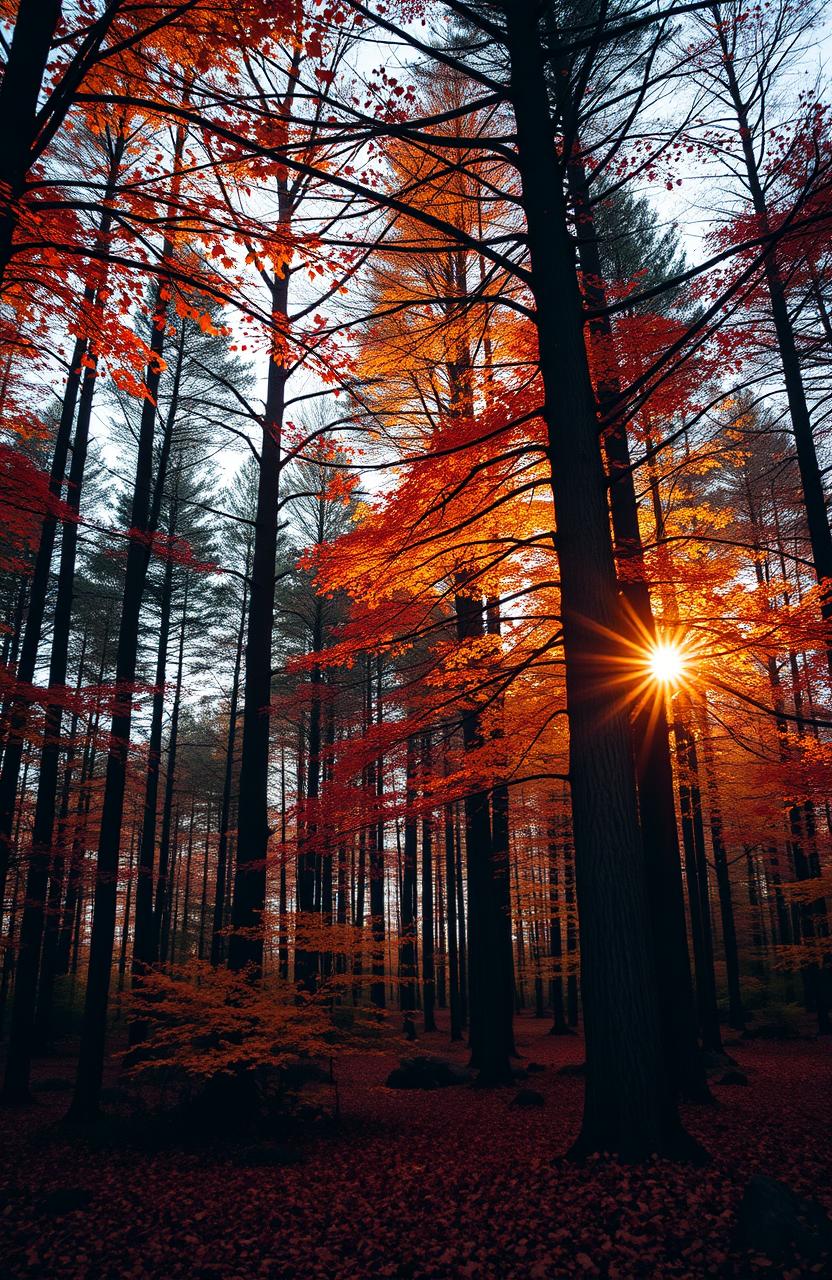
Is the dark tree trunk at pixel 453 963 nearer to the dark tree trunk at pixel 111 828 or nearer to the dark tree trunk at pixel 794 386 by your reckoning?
the dark tree trunk at pixel 111 828

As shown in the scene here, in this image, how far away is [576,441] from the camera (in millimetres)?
5000

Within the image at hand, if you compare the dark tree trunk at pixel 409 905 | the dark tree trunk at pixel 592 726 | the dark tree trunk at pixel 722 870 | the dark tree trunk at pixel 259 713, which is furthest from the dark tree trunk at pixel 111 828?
the dark tree trunk at pixel 722 870

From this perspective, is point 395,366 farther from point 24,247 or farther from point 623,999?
point 623,999

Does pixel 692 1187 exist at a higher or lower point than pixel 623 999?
lower

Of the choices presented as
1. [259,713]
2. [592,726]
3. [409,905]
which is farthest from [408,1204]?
[409,905]

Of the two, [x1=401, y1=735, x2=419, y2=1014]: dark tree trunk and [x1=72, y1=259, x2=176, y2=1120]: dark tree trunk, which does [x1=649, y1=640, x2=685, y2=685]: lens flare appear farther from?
[x1=401, y1=735, x2=419, y2=1014]: dark tree trunk

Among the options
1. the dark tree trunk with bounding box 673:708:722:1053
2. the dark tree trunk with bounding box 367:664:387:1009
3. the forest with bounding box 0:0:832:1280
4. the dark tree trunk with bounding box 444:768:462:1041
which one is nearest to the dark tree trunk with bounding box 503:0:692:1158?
the forest with bounding box 0:0:832:1280

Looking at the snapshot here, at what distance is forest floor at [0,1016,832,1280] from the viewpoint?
3404 mm

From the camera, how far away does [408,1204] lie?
4598 millimetres

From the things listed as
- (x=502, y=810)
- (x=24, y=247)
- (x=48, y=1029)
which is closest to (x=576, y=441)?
(x=24, y=247)

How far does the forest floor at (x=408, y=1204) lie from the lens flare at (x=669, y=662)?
4.42 meters

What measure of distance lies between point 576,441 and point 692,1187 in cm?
493

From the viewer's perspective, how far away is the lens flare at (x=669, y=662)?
758 cm

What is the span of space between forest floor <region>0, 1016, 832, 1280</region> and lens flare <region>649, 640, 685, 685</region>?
14.5 feet
